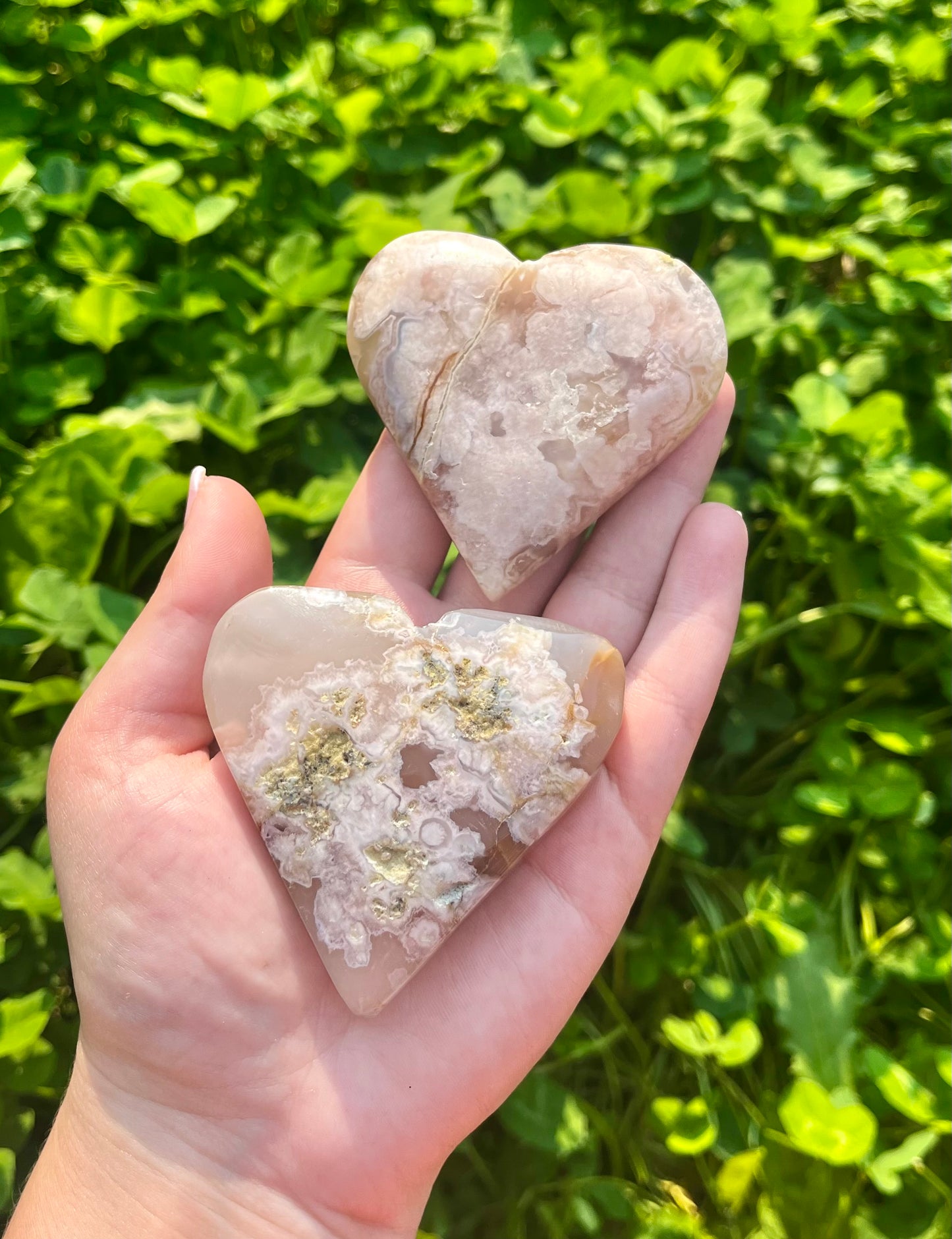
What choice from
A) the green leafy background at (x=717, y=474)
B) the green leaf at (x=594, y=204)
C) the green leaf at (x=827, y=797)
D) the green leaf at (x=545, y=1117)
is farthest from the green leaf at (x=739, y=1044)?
the green leaf at (x=594, y=204)

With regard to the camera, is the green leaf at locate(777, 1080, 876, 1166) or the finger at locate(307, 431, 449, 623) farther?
the finger at locate(307, 431, 449, 623)

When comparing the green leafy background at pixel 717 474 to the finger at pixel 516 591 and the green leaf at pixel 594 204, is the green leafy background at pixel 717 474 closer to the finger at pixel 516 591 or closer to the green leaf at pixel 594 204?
the green leaf at pixel 594 204

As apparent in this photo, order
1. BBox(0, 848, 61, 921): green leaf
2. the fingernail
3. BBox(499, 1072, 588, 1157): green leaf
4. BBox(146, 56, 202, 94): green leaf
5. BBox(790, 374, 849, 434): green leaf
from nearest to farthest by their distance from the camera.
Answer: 1. the fingernail
2. BBox(0, 848, 61, 921): green leaf
3. BBox(499, 1072, 588, 1157): green leaf
4. BBox(790, 374, 849, 434): green leaf
5. BBox(146, 56, 202, 94): green leaf

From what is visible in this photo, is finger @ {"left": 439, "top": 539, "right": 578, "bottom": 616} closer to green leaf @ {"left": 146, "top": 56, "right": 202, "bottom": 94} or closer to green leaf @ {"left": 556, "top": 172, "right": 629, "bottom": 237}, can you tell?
green leaf @ {"left": 556, "top": 172, "right": 629, "bottom": 237}

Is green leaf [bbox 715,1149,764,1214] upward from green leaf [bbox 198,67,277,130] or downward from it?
downward

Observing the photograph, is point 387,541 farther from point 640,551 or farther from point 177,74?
point 177,74

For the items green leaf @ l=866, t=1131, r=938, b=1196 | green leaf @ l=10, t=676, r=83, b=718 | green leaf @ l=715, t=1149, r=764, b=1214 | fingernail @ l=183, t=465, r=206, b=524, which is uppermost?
fingernail @ l=183, t=465, r=206, b=524

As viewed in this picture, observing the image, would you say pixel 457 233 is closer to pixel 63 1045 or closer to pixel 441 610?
pixel 441 610

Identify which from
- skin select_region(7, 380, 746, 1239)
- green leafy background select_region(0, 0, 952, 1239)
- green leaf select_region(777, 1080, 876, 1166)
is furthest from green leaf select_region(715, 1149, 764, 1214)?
skin select_region(7, 380, 746, 1239)

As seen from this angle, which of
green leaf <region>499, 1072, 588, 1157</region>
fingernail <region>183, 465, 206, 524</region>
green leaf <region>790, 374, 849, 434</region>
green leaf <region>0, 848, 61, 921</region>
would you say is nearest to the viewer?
fingernail <region>183, 465, 206, 524</region>
